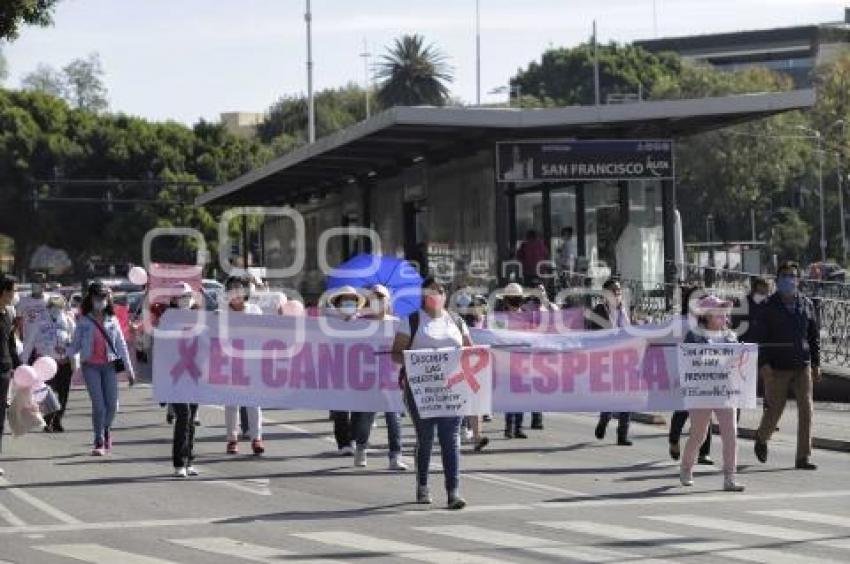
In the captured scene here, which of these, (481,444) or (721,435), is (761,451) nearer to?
(721,435)

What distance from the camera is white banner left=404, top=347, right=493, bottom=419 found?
14.6m

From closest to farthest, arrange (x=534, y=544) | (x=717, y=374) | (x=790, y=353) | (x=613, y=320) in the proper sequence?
(x=534, y=544)
(x=717, y=374)
(x=790, y=353)
(x=613, y=320)

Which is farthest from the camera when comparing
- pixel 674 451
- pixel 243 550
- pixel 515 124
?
pixel 515 124

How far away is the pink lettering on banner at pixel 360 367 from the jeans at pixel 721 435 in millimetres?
3524

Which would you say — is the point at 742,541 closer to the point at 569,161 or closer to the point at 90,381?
the point at 90,381

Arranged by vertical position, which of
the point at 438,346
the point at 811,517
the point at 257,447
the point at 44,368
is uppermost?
the point at 438,346

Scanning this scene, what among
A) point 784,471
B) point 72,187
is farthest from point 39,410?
point 72,187

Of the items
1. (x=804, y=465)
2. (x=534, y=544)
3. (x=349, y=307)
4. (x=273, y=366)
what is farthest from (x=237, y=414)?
(x=534, y=544)

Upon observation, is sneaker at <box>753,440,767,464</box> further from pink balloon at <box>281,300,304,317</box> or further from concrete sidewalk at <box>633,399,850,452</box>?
pink balloon at <box>281,300,304,317</box>

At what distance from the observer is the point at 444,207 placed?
3600cm

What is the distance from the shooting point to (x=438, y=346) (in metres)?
14.9

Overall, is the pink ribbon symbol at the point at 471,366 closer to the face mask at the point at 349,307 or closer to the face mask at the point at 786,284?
the face mask at the point at 349,307

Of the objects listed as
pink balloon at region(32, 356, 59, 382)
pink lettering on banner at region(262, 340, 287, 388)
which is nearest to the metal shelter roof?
pink lettering on banner at region(262, 340, 287, 388)

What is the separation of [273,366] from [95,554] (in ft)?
23.0
